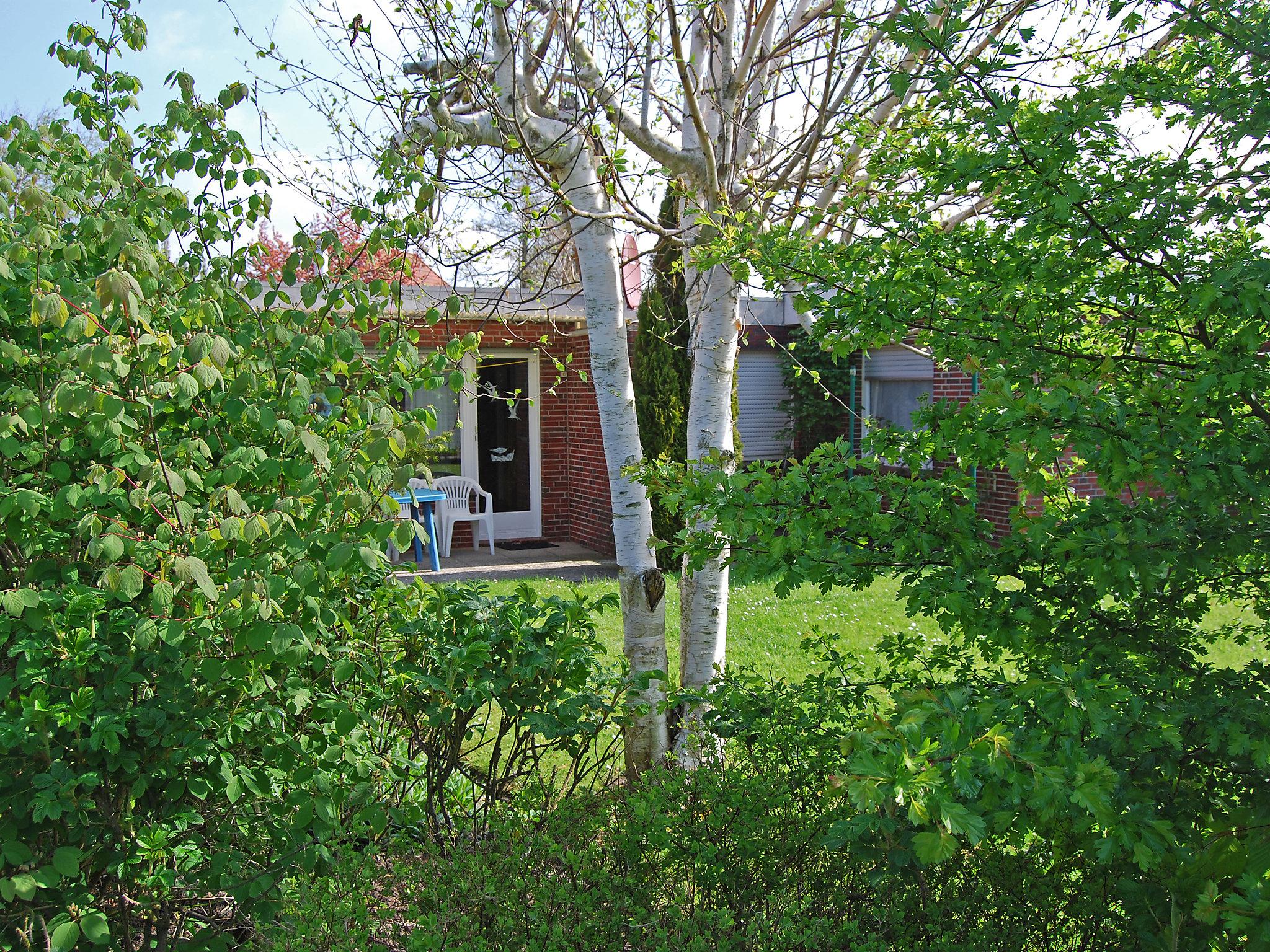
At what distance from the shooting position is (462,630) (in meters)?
3.28

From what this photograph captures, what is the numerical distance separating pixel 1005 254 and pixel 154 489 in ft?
7.99

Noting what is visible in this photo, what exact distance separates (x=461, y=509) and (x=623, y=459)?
8584 millimetres

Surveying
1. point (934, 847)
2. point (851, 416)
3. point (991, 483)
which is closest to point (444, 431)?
point (851, 416)

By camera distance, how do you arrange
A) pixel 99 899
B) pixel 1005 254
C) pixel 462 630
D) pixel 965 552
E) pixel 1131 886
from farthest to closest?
1. pixel 462 630
2. pixel 99 899
3. pixel 1005 254
4. pixel 965 552
5. pixel 1131 886

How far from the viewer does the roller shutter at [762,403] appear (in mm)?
13797

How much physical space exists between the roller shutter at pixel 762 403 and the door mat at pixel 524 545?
10.1ft

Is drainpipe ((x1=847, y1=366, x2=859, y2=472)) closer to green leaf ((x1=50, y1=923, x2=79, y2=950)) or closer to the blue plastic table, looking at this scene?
the blue plastic table

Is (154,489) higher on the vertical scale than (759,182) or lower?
lower

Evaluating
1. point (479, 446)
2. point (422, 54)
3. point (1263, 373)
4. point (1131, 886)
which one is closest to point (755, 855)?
point (1131, 886)

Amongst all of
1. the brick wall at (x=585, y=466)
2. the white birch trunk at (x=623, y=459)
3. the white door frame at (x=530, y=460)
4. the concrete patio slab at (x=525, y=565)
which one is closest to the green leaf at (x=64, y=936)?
the white birch trunk at (x=623, y=459)

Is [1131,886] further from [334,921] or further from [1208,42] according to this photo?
[1208,42]

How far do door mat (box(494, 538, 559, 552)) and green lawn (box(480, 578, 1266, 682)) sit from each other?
2.71 meters

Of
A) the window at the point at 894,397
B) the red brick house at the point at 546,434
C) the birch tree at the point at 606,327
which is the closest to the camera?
the birch tree at the point at 606,327

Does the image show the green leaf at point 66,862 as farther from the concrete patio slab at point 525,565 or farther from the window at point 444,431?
the window at point 444,431
